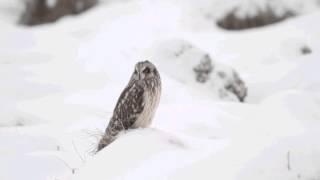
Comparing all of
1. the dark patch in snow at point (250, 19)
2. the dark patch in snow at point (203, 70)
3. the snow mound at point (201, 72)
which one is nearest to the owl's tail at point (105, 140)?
the snow mound at point (201, 72)

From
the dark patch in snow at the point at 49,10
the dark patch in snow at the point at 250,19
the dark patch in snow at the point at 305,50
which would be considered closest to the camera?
the dark patch in snow at the point at 305,50

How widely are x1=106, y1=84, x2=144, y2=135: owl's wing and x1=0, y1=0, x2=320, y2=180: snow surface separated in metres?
0.30

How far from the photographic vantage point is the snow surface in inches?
158

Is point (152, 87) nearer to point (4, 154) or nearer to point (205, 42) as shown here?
point (4, 154)

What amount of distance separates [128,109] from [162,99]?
320 cm

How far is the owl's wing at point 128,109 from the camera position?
5262 millimetres

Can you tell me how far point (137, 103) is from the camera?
5262 mm

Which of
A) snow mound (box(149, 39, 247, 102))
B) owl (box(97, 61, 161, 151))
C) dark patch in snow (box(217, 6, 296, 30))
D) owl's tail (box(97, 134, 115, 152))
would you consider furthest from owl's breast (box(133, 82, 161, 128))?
dark patch in snow (box(217, 6, 296, 30))

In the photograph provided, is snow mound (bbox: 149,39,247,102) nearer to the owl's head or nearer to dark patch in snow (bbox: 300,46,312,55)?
dark patch in snow (bbox: 300,46,312,55)

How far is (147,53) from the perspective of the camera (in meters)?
9.73

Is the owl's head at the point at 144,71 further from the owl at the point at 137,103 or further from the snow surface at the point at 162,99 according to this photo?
the snow surface at the point at 162,99

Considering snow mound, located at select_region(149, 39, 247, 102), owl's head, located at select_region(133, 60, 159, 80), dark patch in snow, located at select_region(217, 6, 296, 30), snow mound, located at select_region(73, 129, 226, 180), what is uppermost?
owl's head, located at select_region(133, 60, 159, 80)

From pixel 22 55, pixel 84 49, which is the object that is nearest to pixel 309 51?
pixel 84 49

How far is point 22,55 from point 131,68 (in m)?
1.89
